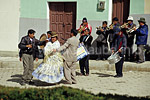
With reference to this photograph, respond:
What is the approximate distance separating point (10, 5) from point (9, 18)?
586 mm

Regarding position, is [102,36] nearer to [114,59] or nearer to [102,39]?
[102,39]

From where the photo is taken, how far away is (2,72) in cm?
1487

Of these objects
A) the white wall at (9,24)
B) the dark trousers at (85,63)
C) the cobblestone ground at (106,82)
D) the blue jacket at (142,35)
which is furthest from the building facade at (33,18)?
the dark trousers at (85,63)

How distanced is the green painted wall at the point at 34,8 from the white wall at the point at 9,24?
26 centimetres

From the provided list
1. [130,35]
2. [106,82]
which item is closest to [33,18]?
[130,35]

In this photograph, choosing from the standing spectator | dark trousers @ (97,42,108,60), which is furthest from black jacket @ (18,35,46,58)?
dark trousers @ (97,42,108,60)

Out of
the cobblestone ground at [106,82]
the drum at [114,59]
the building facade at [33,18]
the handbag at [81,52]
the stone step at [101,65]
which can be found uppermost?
the building facade at [33,18]

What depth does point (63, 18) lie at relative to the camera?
17.7 meters

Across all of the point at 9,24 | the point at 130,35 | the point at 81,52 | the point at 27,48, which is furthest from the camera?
the point at 9,24

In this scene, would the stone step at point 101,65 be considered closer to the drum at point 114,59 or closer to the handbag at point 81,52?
the drum at point 114,59

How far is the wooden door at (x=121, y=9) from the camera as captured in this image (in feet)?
54.6

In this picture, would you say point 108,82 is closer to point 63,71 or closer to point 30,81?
point 63,71

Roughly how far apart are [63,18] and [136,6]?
3479 millimetres

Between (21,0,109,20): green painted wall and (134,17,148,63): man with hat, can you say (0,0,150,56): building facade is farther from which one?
(134,17,148,63): man with hat
